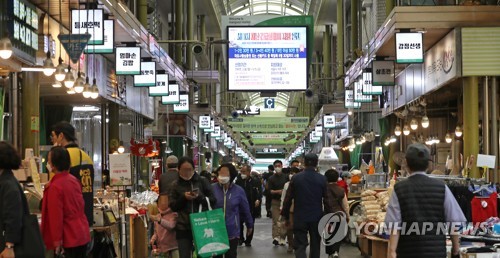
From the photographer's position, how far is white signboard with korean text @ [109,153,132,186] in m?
11.4

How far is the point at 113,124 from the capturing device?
1938 cm

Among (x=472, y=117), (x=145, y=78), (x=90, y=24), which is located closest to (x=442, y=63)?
(x=472, y=117)

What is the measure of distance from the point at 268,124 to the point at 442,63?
32.6m

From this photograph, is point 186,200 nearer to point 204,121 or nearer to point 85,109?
point 85,109

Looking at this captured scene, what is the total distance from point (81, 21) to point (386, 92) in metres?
11.7

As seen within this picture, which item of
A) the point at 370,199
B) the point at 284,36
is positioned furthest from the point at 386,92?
the point at 370,199

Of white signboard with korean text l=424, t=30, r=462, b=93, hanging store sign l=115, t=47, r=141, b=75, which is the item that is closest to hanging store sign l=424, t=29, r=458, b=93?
white signboard with korean text l=424, t=30, r=462, b=93

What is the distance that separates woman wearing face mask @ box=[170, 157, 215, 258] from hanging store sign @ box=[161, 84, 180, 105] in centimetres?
1276

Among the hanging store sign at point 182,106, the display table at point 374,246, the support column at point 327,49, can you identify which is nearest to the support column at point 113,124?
the hanging store sign at point 182,106

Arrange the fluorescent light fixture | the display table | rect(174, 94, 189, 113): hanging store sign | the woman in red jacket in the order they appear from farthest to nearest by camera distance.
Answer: rect(174, 94, 189, 113): hanging store sign < the fluorescent light fixture < the display table < the woman in red jacket

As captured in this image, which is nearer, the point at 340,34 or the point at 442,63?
the point at 442,63

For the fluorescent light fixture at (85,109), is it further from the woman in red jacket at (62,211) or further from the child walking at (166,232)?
the woman in red jacket at (62,211)

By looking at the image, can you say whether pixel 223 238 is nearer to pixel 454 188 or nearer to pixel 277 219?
pixel 454 188

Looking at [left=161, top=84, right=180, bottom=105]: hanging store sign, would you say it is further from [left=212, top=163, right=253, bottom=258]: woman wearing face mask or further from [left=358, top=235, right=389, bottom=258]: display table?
[left=212, top=163, right=253, bottom=258]: woman wearing face mask
